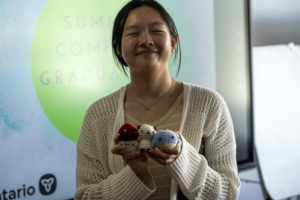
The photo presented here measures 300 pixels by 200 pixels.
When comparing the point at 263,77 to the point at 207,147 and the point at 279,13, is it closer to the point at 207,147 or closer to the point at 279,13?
the point at 279,13

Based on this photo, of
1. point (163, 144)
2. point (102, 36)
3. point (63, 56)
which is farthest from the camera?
point (102, 36)

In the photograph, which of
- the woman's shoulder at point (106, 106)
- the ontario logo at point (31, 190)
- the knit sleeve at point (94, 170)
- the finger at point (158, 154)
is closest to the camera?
the finger at point (158, 154)

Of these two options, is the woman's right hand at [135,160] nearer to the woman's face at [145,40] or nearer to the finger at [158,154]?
the finger at [158,154]

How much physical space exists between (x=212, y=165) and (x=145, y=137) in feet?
0.77

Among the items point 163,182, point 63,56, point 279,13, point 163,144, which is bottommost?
point 163,182

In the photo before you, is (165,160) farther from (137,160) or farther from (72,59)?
(72,59)

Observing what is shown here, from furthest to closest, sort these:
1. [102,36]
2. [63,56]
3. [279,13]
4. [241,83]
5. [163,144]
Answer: [279,13]
[241,83]
[102,36]
[63,56]
[163,144]

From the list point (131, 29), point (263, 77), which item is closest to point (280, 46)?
point (263, 77)

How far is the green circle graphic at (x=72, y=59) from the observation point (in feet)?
4.17

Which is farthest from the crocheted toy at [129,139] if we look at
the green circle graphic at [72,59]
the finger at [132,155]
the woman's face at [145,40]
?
the green circle graphic at [72,59]

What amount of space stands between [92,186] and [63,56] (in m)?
0.58

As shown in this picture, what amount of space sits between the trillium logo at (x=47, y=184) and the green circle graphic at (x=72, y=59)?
0.16 meters

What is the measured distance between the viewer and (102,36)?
4.71 ft

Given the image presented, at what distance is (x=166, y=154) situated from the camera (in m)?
0.74
